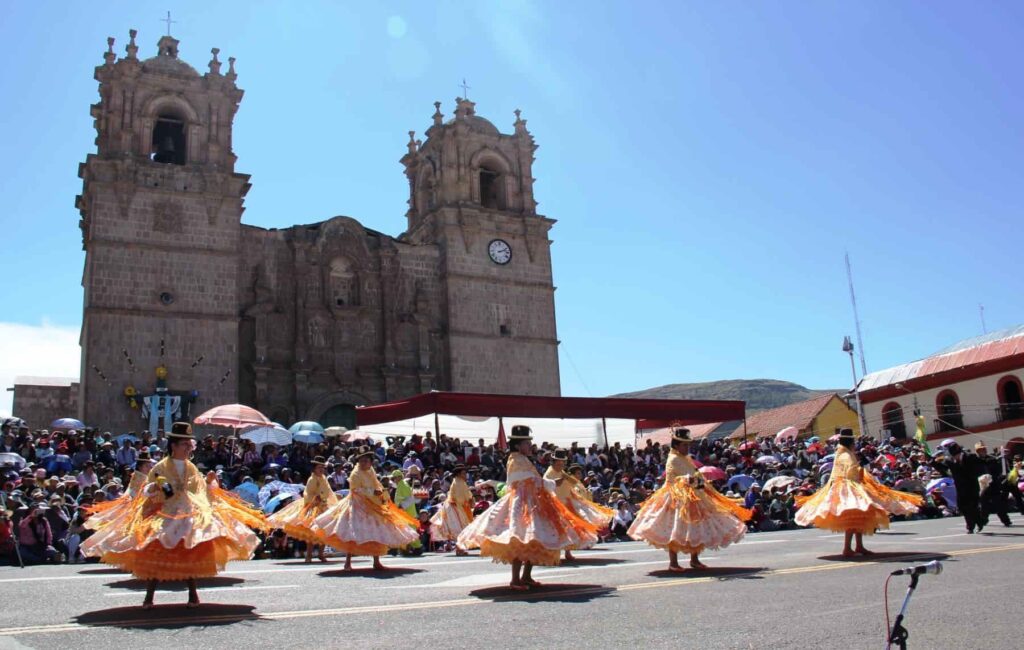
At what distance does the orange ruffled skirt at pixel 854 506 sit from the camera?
10492 mm

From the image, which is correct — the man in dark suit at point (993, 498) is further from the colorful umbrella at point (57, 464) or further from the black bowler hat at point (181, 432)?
the colorful umbrella at point (57, 464)

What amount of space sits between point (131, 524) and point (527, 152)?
→ 35.0 m

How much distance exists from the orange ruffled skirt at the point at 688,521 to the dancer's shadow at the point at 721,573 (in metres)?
0.25

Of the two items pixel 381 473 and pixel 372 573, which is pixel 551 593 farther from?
pixel 381 473

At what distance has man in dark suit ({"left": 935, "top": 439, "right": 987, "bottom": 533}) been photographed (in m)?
14.5

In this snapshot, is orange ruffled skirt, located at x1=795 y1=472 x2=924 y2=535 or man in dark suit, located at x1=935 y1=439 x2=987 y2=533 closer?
orange ruffled skirt, located at x1=795 y1=472 x2=924 y2=535

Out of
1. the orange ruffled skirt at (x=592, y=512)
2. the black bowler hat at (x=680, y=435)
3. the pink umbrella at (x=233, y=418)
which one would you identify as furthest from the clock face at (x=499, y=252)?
the black bowler hat at (x=680, y=435)

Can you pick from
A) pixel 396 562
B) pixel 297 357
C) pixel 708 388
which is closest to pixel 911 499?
pixel 396 562

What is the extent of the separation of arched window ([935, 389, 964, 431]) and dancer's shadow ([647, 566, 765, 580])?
1296 inches

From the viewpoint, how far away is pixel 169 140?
1341 inches

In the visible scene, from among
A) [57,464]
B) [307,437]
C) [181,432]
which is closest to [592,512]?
[181,432]

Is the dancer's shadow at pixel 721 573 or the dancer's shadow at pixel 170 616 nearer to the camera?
the dancer's shadow at pixel 170 616

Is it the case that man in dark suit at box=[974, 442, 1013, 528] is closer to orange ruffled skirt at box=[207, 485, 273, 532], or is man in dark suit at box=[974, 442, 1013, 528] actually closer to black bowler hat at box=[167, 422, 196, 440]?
orange ruffled skirt at box=[207, 485, 273, 532]

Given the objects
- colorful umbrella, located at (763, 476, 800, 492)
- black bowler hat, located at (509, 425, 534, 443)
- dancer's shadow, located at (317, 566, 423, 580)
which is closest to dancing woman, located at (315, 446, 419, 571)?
dancer's shadow, located at (317, 566, 423, 580)
